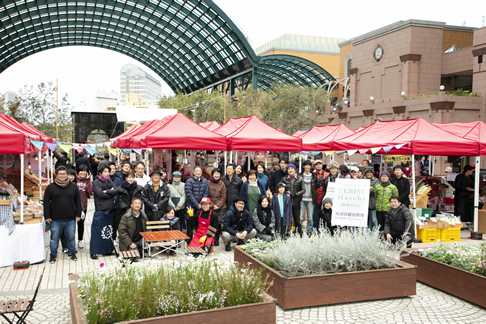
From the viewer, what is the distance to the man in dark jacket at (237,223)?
9375mm

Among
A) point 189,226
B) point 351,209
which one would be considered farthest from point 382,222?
point 189,226

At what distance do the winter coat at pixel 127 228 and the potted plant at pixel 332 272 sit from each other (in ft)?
9.44

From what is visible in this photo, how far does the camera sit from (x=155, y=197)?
9273 millimetres

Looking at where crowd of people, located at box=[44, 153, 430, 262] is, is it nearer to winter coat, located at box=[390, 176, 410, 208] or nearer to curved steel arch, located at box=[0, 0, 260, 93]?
winter coat, located at box=[390, 176, 410, 208]

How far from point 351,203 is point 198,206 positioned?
10.9ft

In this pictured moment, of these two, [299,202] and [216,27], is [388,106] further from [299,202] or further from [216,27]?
[299,202]

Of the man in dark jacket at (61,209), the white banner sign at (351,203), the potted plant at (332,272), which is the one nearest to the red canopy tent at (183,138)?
the man in dark jacket at (61,209)

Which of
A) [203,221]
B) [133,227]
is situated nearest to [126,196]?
[133,227]

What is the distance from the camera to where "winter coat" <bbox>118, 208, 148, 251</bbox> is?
8.35 m

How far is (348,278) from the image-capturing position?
20.2 feet

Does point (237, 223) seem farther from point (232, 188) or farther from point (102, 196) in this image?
point (102, 196)

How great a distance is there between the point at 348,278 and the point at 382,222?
4.52m

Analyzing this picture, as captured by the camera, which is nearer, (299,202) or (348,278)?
(348,278)

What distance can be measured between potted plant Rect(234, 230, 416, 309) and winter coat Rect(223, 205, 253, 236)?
2667 millimetres
